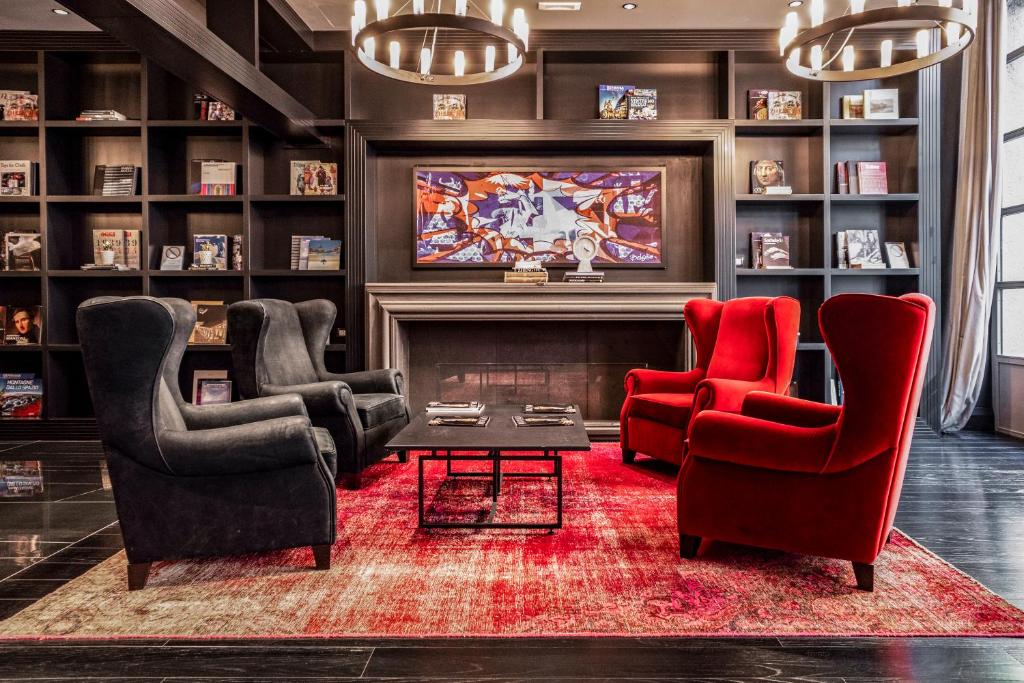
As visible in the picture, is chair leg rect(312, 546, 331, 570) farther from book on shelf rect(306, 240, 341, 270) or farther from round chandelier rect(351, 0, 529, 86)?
book on shelf rect(306, 240, 341, 270)

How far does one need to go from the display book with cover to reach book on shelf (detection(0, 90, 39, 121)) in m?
5.64

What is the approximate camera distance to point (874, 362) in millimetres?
2100

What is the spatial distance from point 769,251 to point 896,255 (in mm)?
982

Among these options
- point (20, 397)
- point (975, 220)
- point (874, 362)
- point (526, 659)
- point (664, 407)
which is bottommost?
point (526, 659)

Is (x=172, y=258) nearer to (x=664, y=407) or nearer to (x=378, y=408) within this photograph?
(x=378, y=408)

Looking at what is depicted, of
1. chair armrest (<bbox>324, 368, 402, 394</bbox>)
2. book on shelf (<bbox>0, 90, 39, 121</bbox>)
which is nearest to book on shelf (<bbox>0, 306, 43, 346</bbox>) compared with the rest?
book on shelf (<bbox>0, 90, 39, 121</bbox>)

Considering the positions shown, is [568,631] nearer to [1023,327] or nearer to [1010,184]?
[1023,327]

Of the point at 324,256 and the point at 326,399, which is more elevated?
the point at 324,256

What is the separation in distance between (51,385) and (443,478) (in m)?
3.52

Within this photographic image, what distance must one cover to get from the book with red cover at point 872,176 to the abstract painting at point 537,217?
1537mm

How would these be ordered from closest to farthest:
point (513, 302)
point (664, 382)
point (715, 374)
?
point (715, 374)
point (664, 382)
point (513, 302)

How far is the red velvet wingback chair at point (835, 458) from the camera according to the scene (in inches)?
82.4

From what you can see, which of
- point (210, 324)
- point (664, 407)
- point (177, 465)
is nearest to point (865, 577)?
point (664, 407)

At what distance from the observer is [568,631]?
1941mm
